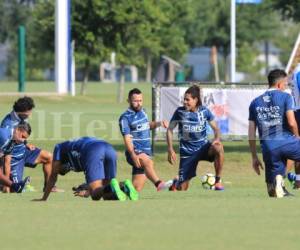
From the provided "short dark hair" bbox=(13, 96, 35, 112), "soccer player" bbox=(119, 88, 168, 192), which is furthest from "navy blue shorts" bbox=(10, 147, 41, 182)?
"soccer player" bbox=(119, 88, 168, 192)

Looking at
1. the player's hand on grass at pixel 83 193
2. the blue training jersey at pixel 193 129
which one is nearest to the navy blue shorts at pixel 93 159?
the player's hand on grass at pixel 83 193

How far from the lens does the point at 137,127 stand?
17953 mm

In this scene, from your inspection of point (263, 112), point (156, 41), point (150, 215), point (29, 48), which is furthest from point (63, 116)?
point (29, 48)

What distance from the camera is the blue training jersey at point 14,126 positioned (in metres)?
18.3

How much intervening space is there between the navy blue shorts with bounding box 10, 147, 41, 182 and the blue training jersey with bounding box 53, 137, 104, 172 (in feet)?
13.7

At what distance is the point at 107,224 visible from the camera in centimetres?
1173

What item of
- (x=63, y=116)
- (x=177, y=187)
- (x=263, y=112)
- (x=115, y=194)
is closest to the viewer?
(x=115, y=194)

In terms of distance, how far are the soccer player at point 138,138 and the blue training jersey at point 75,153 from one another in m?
3.21

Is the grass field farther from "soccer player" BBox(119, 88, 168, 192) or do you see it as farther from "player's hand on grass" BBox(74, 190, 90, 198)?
"soccer player" BBox(119, 88, 168, 192)

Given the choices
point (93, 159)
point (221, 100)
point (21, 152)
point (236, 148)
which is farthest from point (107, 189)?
point (236, 148)

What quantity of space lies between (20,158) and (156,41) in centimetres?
4882

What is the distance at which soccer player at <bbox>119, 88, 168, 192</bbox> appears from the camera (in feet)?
58.3

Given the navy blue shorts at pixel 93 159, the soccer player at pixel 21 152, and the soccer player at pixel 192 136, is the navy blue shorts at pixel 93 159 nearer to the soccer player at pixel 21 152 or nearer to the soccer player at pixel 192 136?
the soccer player at pixel 192 136

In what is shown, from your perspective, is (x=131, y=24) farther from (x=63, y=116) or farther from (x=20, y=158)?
(x=20, y=158)
